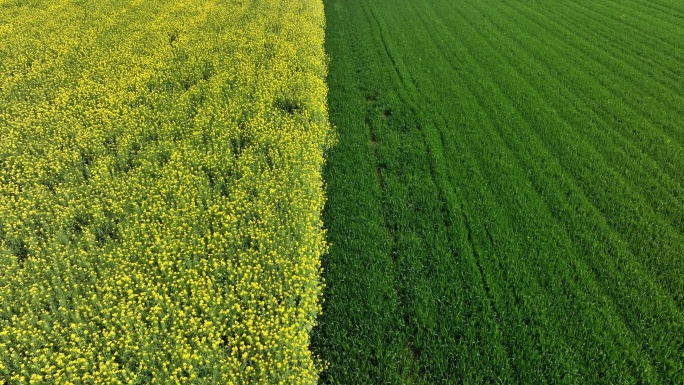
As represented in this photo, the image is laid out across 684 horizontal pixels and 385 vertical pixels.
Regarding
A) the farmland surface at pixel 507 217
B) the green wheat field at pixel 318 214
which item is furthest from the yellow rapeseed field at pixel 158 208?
the farmland surface at pixel 507 217

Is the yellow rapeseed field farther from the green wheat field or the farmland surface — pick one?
the farmland surface

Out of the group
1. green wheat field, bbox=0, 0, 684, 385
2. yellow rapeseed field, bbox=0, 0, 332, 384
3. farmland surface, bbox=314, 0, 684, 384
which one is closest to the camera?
yellow rapeseed field, bbox=0, 0, 332, 384

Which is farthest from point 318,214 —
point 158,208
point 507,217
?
point 507,217

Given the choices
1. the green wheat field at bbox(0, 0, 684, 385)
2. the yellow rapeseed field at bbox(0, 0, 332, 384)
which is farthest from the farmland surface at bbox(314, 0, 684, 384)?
the yellow rapeseed field at bbox(0, 0, 332, 384)

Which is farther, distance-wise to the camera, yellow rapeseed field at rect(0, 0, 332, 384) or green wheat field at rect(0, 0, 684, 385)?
green wheat field at rect(0, 0, 684, 385)

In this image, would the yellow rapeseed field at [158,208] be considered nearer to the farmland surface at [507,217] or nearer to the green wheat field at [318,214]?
the green wheat field at [318,214]

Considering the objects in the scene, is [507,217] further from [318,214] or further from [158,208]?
[158,208]
